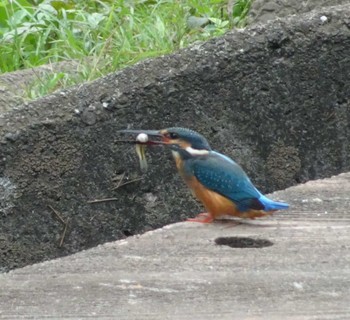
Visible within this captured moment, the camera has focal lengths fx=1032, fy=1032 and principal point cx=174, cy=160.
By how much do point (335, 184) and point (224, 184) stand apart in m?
0.28

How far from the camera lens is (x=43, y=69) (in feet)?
15.7

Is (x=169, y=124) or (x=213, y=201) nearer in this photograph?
(x=213, y=201)

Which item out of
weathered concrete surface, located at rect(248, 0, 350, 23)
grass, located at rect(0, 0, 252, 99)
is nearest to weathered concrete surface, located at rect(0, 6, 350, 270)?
grass, located at rect(0, 0, 252, 99)

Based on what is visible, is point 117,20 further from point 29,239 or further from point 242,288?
point 242,288

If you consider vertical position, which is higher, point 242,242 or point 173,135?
point 173,135

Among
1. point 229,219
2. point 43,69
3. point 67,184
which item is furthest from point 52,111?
point 43,69

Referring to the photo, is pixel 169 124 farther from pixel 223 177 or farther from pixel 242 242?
pixel 242 242

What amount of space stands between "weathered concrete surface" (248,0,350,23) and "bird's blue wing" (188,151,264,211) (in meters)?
2.39

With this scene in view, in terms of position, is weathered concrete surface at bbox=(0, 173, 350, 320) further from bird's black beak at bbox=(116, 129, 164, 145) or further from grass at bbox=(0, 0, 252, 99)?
grass at bbox=(0, 0, 252, 99)

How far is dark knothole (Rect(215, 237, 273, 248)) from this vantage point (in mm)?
2139

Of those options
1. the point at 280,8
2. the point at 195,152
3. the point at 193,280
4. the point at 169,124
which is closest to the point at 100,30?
the point at 280,8

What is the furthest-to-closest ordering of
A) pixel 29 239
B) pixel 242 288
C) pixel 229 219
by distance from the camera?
pixel 29 239, pixel 229 219, pixel 242 288

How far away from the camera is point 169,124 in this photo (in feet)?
10.1

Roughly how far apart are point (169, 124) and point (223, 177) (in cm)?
51
